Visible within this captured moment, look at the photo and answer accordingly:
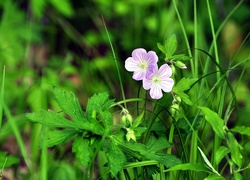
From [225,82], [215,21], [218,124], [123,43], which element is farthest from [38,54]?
[218,124]

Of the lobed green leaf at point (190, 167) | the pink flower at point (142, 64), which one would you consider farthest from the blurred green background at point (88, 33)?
the lobed green leaf at point (190, 167)

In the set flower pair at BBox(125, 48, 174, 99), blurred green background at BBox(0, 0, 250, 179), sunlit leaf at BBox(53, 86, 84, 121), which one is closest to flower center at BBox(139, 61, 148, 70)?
flower pair at BBox(125, 48, 174, 99)

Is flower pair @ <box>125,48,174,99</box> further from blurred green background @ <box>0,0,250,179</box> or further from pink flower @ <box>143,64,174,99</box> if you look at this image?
blurred green background @ <box>0,0,250,179</box>

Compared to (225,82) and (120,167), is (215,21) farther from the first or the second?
(120,167)

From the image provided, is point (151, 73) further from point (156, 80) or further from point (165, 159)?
point (165, 159)

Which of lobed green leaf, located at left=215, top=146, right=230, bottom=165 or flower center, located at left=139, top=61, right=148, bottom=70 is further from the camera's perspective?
flower center, located at left=139, top=61, right=148, bottom=70

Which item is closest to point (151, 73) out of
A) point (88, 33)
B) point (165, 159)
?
point (165, 159)

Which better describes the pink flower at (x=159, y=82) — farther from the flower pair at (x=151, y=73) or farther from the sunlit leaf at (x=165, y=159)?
the sunlit leaf at (x=165, y=159)

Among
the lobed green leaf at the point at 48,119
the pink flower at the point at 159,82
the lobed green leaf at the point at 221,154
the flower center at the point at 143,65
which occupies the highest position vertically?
the flower center at the point at 143,65
